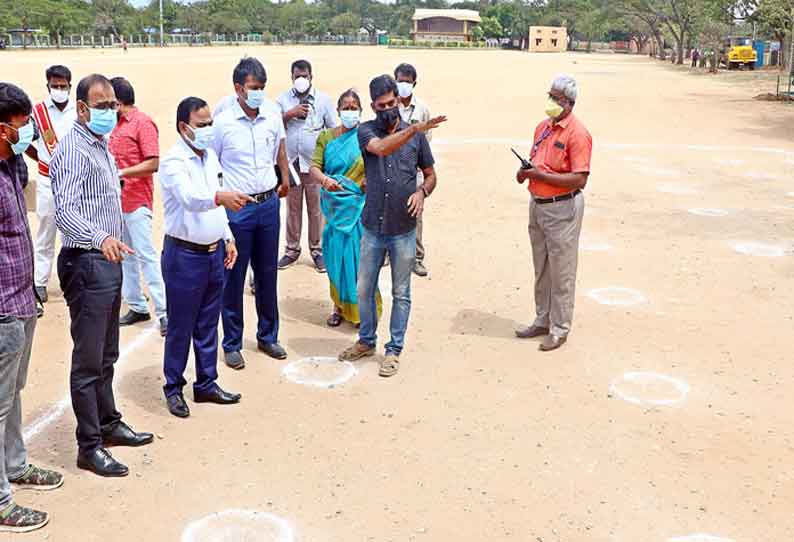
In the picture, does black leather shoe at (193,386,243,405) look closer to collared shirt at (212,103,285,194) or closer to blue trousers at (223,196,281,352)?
blue trousers at (223,196,281,352)

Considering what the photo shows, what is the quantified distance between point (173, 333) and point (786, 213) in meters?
8.80

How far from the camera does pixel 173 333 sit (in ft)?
15.1

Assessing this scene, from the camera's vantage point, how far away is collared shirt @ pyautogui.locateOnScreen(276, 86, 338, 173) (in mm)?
7398

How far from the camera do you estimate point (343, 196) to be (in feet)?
19.9

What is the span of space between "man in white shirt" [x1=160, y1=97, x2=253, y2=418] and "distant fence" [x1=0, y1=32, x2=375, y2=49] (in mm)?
72340

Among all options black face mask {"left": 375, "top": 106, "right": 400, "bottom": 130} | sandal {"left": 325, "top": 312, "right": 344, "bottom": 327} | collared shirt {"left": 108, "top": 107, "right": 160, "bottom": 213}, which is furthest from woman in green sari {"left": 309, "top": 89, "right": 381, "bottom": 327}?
collared shirt {"left": 108, "top": 107, "right": 160, "bottom": 213}

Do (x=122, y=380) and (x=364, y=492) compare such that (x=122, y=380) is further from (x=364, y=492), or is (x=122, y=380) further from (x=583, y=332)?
(x=583, y=332)

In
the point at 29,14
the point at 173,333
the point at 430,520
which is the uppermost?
the point at 29,14

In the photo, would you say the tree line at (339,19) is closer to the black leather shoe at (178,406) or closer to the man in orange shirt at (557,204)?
the man in orange shirt at (557,204)

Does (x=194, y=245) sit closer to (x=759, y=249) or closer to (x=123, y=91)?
(x=123, y=91)

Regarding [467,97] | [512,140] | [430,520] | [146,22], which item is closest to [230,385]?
[430,520]

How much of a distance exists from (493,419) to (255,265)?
6.63 feet

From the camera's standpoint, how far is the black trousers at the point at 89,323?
3791 millimetres

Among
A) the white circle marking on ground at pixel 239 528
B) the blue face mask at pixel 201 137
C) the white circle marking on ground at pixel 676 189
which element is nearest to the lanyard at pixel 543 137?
the blue face mask at pixel 201 137
